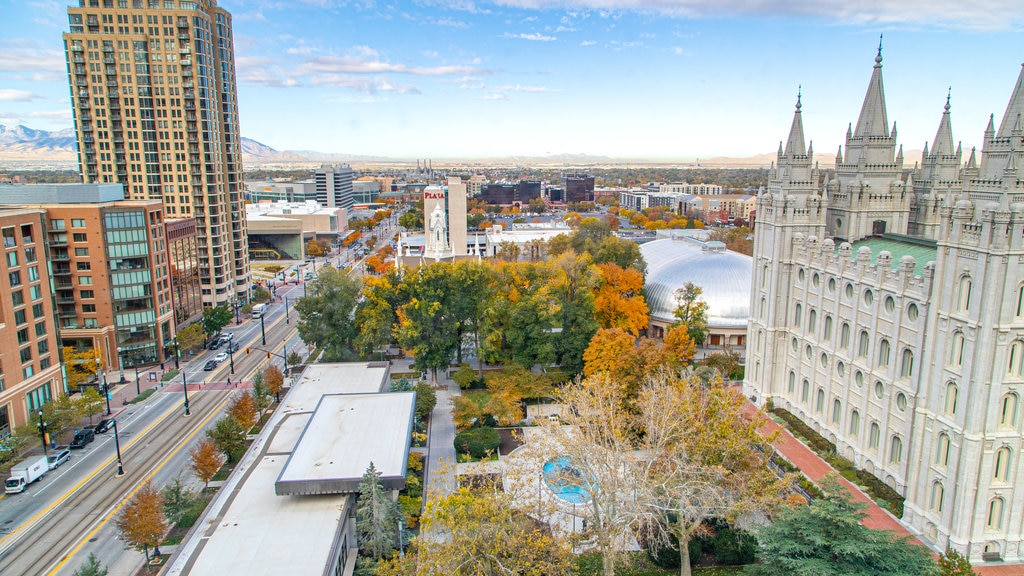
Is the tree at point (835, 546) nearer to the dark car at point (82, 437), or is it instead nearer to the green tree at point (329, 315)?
the green tree at point (329, 315)

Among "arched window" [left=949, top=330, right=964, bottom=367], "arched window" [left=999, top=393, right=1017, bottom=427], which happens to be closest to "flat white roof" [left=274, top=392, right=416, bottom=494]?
"arched window" [left=949, top=330, right=964, bottom=367]

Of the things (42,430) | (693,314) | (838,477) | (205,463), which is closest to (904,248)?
(838,477)

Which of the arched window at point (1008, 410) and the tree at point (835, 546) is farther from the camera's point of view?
the arched window at point (1008, 410)

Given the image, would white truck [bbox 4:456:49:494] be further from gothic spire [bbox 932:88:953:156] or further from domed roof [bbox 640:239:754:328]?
gothic spire [bbox 932:88:953:156]

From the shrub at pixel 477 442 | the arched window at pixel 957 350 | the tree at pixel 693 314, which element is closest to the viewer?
the arched window at pixel 957 350

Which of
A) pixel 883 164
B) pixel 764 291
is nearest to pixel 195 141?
pixel 764 291

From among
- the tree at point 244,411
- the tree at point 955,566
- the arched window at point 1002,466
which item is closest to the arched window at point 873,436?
the arched window at point 1002,466
